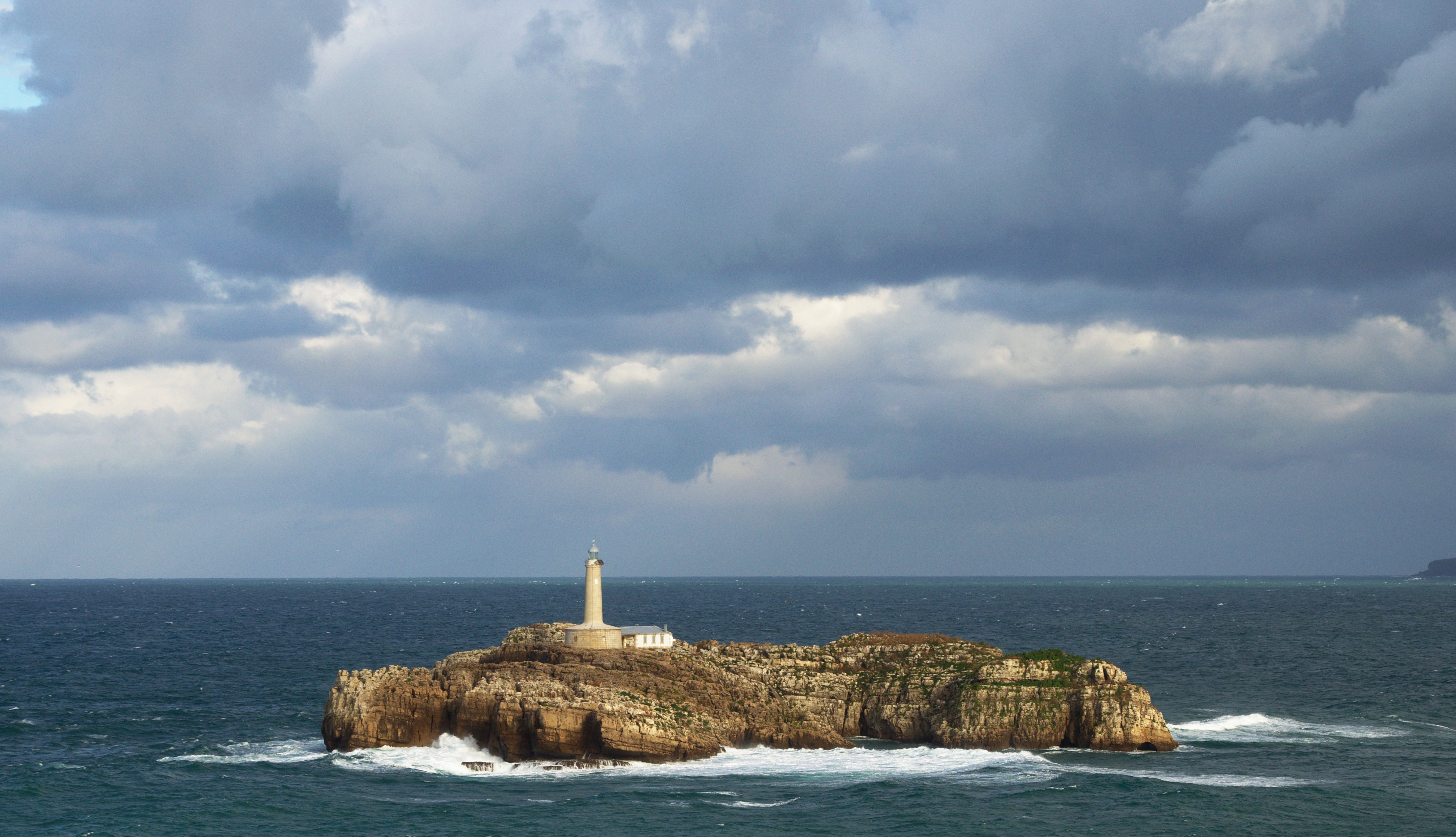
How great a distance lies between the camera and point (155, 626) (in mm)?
152375

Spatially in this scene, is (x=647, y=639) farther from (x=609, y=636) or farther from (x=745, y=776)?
(x=745, y=776)

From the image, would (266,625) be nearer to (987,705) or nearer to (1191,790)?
(987,705)

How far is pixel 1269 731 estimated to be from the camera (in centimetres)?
6419

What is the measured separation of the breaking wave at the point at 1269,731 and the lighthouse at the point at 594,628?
29.2m

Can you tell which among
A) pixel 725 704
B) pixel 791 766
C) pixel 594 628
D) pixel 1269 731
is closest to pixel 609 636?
pixel 594 628

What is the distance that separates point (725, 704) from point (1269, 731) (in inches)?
1118

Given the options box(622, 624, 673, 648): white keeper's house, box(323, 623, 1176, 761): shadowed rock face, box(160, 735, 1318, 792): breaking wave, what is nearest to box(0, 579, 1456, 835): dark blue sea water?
box(160, 735, 1318, 792): breaking wave

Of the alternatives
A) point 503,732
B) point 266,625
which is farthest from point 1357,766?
point 266,625

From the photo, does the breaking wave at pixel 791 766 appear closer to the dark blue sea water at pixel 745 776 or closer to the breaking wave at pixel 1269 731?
the dark blue sea water at pixel 745 776

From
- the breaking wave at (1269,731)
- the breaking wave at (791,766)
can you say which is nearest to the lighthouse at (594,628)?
the breaking wave at (791,766)

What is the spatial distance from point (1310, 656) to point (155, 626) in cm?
12854

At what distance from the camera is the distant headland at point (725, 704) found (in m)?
55.3

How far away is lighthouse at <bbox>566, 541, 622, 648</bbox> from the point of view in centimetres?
6775

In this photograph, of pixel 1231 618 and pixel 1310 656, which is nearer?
pixel 1310 656
